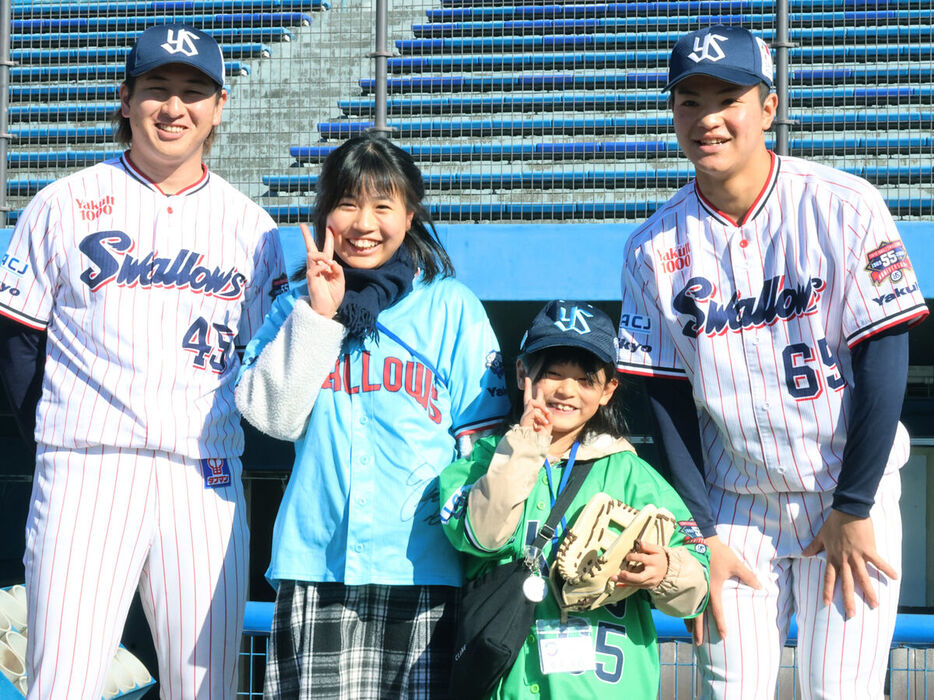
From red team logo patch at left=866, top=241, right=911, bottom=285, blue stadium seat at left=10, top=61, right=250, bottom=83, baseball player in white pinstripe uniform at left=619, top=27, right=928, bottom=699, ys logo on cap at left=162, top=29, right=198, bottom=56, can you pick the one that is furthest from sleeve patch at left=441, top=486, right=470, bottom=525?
blue stadium seat at left=10, top=61, right=250, bottom=83

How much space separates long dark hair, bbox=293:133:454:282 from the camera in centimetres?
225

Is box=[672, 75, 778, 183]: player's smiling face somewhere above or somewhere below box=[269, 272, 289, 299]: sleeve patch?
above

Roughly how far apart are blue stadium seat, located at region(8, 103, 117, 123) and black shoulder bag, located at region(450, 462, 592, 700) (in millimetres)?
4899

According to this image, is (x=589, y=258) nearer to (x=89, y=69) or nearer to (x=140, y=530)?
(x=140, y=530)

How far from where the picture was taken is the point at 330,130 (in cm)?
743

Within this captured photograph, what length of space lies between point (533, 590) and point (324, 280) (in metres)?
0.74

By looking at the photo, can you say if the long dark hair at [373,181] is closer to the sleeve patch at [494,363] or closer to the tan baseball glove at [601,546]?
the sleeve patch at [494,363]

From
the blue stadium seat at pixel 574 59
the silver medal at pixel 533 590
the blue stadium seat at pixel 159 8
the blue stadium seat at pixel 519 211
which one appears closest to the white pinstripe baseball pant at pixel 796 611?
the silver medal at pixel 533 590

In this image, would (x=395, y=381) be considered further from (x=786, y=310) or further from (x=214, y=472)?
(x=786, y=310)

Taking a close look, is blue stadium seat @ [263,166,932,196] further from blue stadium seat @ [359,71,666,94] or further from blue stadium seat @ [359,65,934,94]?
blue stadium seat @ [359,71,666,94]

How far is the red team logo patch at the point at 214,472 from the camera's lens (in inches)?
93.5

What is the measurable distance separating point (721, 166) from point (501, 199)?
554 centimetres

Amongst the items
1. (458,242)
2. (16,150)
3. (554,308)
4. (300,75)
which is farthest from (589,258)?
(16,150)

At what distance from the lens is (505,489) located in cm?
202
